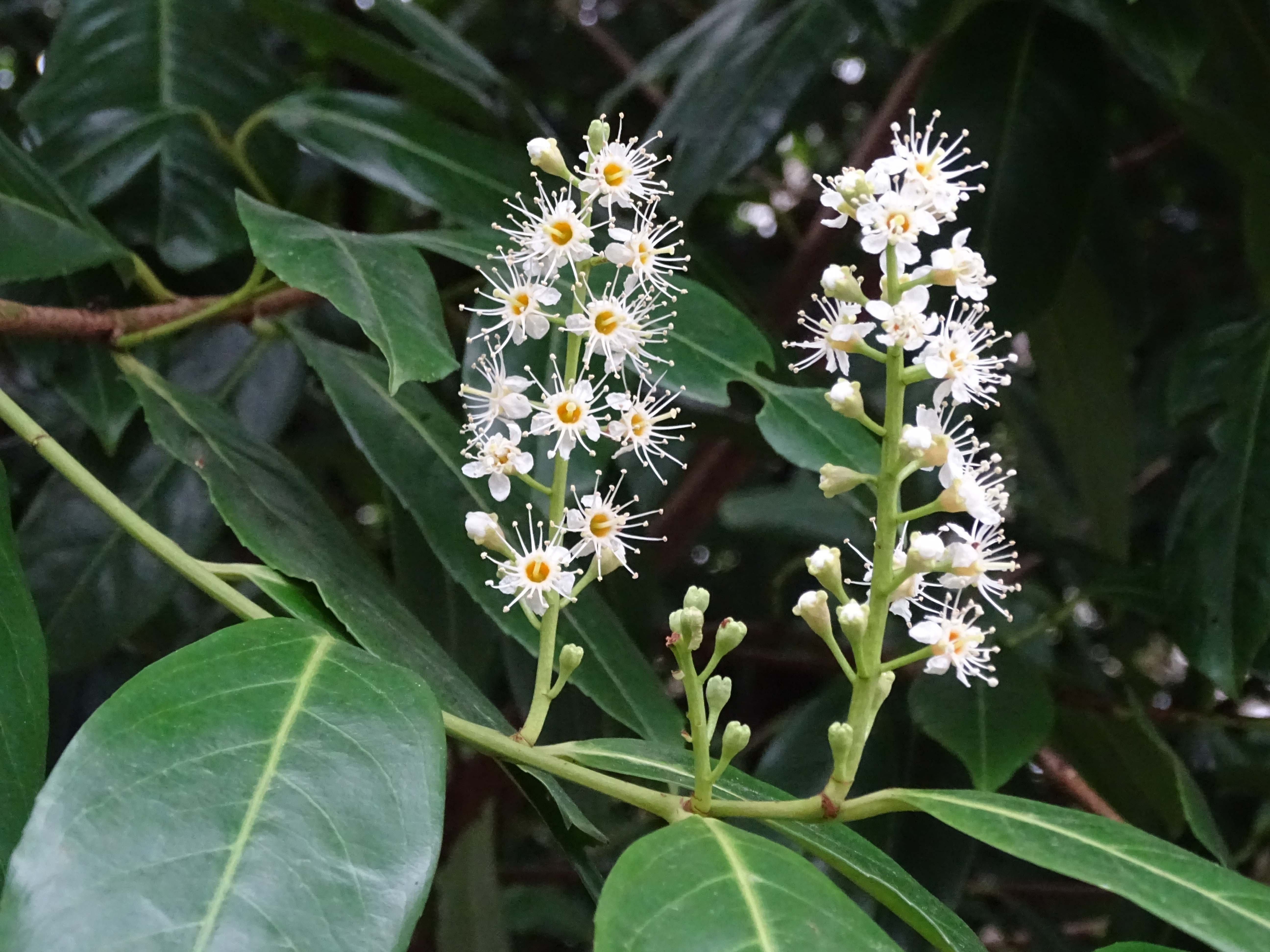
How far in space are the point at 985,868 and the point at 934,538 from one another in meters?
1.27

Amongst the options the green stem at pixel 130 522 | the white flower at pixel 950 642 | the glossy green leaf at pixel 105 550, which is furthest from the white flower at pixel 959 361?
the glossy green leaf at pixel 105 550

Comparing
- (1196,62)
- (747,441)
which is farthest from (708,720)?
(1196,62)

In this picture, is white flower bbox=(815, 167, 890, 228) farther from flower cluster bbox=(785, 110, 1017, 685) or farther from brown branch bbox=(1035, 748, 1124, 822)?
Answer: brown branch bbox=(1035, 748, 1124, 822)

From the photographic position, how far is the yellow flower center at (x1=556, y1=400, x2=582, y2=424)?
0.57m

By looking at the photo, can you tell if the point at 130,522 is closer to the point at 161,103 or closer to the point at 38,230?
the point at 38,230

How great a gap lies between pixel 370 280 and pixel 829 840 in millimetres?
400

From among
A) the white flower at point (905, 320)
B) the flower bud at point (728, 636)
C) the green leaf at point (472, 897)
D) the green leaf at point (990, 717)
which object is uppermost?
the white flower at point (905, 320)

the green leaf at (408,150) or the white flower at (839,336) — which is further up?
the green leaf at (408,150)

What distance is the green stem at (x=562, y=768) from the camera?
505mm

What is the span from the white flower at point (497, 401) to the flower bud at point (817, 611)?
177mm

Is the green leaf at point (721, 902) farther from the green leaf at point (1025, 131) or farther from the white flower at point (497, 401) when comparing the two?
the green leaf at point (1025, 131)

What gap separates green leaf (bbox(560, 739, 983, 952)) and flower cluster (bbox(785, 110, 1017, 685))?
0.09m

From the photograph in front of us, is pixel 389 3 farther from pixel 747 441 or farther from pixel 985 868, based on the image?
pixel 985 868

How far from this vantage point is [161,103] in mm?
1061
